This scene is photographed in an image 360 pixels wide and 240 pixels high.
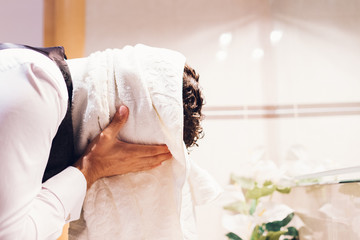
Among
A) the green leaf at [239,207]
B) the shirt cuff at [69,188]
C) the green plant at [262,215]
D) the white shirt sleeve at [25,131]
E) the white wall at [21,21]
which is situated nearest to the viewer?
the white shirt sleeve at [25,131]

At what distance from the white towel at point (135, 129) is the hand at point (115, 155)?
2 centimetres

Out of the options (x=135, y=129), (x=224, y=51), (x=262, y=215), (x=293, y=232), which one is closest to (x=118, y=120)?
(x=135, y=129)

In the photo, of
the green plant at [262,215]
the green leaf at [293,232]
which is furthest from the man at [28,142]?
the green leaf at [293,232]

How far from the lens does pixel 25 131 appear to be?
379 mm

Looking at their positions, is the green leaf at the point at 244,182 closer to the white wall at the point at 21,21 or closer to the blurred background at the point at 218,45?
the blurred background at the point at 218,45

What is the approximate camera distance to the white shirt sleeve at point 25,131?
0.37 metres

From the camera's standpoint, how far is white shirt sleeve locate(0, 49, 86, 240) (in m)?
0.37

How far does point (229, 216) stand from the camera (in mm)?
1121

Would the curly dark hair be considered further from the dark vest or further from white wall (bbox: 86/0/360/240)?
white wall (bbox: 86/0/360/240)

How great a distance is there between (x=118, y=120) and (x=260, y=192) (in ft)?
2.25

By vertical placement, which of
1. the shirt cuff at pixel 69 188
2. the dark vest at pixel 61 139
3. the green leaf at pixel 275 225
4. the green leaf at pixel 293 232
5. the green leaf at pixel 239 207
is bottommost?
the green leaf at pixel 293 232

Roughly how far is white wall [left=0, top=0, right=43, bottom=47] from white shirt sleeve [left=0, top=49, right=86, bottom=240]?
0.99 metres

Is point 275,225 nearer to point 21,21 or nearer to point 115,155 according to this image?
point 115,155

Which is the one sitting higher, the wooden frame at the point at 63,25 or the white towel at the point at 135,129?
the wooden frame at the point at 63,25
